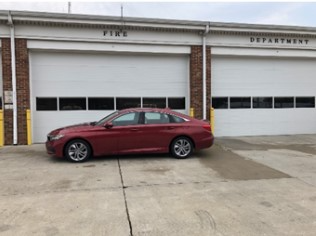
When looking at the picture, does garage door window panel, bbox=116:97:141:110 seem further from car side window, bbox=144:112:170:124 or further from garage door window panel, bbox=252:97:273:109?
garage door window panel, bbox=252:97:273:109

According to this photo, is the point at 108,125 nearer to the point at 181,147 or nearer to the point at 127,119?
the point at 127,119

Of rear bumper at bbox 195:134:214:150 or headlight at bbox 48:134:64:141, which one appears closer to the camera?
headlight at bbox 48:134:64:141

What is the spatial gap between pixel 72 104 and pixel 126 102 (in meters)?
2.22

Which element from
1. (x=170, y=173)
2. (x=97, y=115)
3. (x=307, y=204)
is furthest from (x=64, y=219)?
(x=97, y=115)

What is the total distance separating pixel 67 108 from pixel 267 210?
30.4 feet

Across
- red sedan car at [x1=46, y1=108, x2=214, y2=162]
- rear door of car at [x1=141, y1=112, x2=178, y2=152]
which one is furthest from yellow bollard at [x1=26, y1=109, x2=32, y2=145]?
rear door of car at [x1=141, y1=112, x2=178, y2=152]

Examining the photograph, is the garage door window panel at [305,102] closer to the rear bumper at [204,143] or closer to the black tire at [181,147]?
the rear bumper at [204,143]

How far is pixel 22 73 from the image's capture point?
10945mm

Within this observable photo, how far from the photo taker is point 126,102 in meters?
12.3

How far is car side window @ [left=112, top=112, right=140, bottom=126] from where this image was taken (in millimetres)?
8117

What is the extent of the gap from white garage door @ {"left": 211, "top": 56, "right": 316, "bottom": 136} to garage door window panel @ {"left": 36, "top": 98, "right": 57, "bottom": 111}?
6847mm

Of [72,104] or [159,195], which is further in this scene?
[72,104]

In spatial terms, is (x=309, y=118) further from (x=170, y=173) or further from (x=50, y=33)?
(x=50, y=33)

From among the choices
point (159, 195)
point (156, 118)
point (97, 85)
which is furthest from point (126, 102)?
point (159, 195)
